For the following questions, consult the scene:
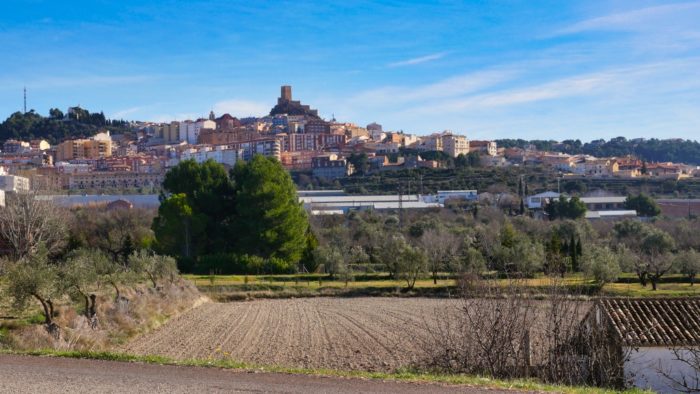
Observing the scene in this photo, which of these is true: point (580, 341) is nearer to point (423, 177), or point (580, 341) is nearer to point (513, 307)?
point (513, 307)

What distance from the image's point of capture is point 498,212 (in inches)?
2178

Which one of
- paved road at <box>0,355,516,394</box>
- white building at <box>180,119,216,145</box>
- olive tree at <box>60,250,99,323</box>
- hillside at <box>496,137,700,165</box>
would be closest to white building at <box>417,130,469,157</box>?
hillside at <box>496,137,700,165</box>

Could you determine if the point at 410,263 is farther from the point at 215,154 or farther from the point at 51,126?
the point at 51,126

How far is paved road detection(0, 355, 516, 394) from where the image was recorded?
28.8 ft

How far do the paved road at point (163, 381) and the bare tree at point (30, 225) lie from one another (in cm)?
2561

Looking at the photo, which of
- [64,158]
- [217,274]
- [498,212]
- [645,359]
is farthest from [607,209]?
[64,158]

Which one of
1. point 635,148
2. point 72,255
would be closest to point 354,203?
point 72,255

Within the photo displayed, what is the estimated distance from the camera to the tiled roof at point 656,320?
13414 mm

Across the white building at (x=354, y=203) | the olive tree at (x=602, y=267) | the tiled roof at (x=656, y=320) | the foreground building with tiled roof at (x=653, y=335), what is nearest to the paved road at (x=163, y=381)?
the foreground building with tiled roof at (x=653, y=335)

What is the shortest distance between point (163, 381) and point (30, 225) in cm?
2879

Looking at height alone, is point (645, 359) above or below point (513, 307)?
Result: below

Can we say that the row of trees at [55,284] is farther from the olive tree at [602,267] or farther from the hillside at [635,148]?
the hillside at [635,148]

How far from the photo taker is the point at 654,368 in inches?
483

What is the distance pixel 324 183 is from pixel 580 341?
73.2 m
